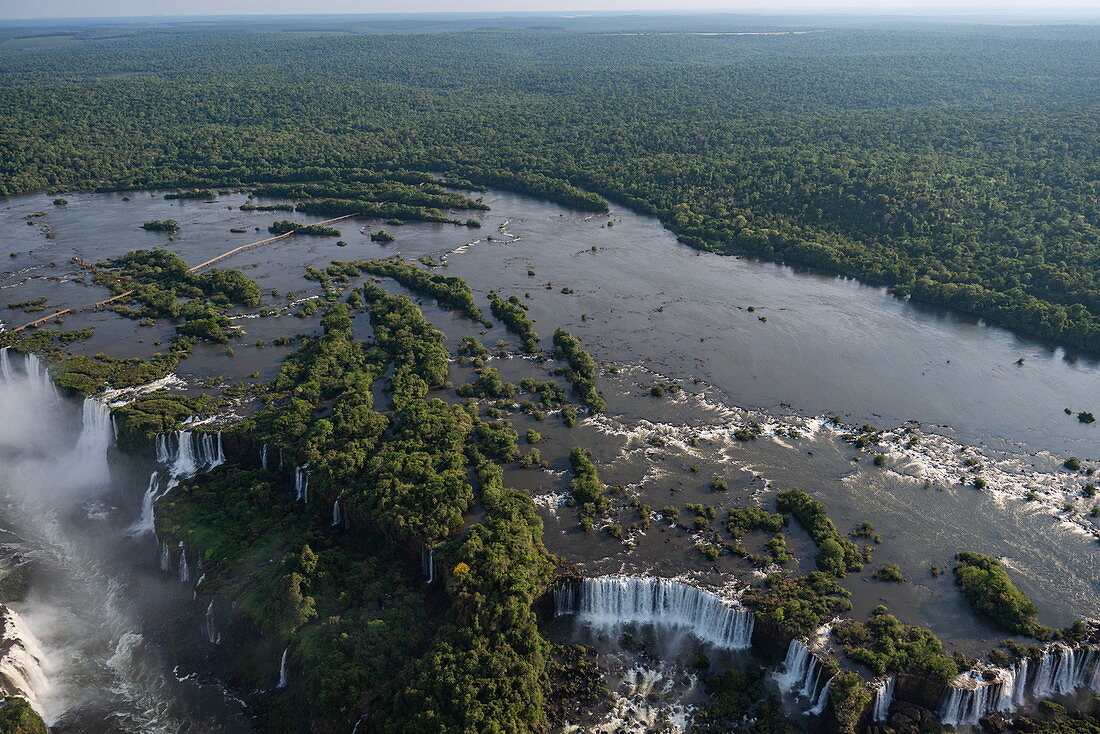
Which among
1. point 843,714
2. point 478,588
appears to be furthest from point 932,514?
point 478,588

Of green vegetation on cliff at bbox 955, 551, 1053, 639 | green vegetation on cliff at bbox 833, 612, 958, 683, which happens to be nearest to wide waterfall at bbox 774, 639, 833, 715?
green vegetation on cliff at bbox 833, 612, 958, 683

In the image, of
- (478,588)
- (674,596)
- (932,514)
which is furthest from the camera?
(932,514)

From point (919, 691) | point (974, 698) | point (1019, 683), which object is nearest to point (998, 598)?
point (1019, 683)

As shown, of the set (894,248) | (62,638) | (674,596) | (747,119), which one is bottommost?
(62,638)

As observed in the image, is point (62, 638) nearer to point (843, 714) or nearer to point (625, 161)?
point (843, 714)

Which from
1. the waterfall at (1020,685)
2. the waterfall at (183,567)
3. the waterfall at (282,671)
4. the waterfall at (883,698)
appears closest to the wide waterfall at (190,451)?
the waterfall at (183,567)

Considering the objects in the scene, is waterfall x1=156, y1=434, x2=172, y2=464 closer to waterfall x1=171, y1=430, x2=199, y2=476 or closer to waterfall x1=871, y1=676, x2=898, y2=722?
waterfall x1=171, y1=430, x2=199, y2=476
